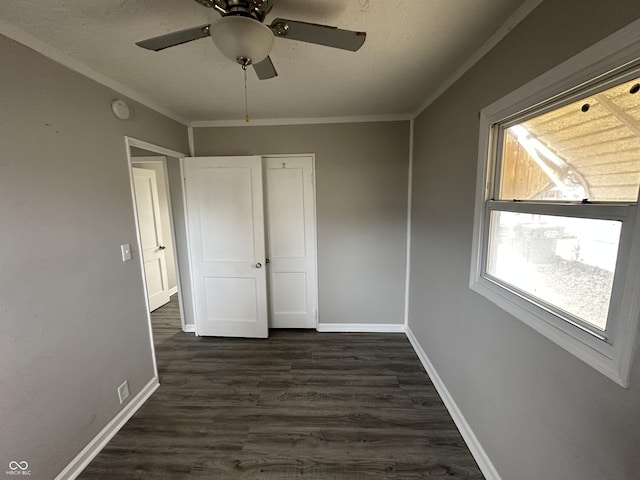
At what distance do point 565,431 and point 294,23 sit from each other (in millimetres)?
1845

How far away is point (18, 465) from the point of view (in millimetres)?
1168

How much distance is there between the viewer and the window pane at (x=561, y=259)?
84cm

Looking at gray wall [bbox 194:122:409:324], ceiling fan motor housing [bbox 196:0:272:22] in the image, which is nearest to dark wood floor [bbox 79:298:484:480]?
gray wall [bbox 194:122:409:324]

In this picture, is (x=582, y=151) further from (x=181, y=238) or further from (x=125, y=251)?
Result: (x=181, y=238)

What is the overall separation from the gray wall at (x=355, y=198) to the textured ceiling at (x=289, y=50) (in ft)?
1.29

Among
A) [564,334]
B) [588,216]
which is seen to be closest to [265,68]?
[588,216]

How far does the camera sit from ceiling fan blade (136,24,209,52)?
96 cm

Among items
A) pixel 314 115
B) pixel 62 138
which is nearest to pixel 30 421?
pixel 62 138

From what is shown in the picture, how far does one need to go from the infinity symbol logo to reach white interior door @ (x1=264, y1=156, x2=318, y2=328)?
1.99 m

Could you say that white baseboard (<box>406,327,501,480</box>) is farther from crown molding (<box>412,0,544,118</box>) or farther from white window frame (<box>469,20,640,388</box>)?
crown molding (<box>412,0,544,118</box>)

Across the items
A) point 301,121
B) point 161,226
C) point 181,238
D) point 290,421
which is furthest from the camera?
point 161,226

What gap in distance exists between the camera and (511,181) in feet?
4.23

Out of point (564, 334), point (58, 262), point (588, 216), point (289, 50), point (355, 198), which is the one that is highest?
point (289, 50)

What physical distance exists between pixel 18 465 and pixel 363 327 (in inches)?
102
